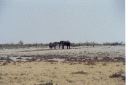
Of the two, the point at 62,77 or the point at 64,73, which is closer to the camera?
the point at 62,77

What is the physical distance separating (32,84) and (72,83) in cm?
137

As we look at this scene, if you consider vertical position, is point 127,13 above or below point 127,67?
above

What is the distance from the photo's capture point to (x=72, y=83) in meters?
10.3

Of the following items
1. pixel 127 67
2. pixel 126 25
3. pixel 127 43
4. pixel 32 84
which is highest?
pixel 126 25

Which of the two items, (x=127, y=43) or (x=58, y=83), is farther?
(x=58, y=83)

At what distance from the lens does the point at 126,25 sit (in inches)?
134

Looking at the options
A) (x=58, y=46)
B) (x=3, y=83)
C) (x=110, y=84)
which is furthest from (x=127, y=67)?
(x=58, y=46)

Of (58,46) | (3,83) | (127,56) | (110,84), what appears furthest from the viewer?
(58,46)

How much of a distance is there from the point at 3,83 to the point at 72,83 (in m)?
2.43

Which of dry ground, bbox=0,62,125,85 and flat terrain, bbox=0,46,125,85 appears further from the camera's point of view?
flat terrain, bbox=0,46,125,85

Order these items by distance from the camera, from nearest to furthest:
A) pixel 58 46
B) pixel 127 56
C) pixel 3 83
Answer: pixel 127 56
pixel 3 83
pixel 58 46

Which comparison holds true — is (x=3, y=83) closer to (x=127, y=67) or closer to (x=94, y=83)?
(x=94, y=83)

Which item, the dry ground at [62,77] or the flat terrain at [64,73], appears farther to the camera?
the flat terrain at [64,73]

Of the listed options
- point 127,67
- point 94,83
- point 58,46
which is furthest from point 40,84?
point 58,46
